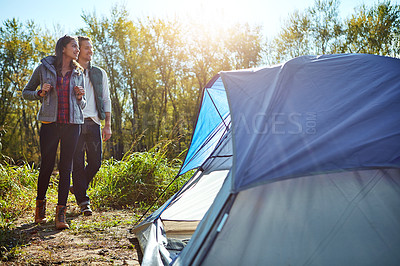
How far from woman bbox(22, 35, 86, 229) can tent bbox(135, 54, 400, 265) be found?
1551 mm

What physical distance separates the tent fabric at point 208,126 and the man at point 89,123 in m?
1.06

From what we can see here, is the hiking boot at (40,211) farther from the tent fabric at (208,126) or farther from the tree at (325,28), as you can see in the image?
the tree at (325,28)

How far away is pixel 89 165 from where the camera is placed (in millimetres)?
3562

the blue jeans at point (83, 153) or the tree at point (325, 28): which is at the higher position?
the tree at point (325, 28)

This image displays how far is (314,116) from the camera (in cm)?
172

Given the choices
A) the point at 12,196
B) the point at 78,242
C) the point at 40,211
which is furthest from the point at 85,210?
the point at 12,196

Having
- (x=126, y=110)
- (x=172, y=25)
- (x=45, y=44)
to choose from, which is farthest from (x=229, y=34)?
(x=45, y=44)

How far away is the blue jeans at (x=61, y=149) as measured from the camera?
9.12 ft

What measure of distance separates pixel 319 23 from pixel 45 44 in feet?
43.6

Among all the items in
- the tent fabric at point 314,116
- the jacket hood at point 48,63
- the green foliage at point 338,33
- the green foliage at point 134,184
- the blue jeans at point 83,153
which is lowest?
the green foliage at point 134,184

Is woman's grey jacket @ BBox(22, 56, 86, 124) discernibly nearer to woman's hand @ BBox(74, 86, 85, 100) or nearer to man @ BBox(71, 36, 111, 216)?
woman's hand @ BBox(74, 86, 85, 100)

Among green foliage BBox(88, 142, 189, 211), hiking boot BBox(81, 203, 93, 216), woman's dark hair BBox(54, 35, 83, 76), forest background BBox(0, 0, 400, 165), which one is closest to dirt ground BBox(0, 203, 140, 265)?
hiking boot BBox(81, 203, 93, 216)

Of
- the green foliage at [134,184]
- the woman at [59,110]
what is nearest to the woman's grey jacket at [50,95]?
the woman at [59,110]

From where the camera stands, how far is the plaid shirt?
2766 mm
